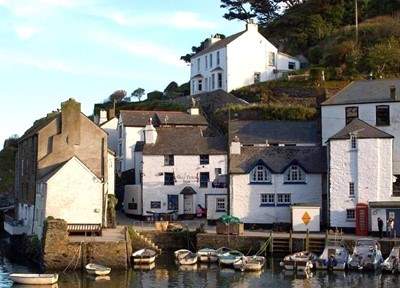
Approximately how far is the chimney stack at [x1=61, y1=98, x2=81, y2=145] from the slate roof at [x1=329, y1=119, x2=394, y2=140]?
1996cm

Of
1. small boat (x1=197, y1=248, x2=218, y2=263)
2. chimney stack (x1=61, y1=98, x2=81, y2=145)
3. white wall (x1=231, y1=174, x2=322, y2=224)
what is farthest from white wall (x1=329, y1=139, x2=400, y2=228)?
chimney stack (x1=61, y1=98, x2=81, y2=145)

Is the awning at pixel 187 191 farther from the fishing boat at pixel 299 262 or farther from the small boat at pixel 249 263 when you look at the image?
the fishing boat at pixel 299 262

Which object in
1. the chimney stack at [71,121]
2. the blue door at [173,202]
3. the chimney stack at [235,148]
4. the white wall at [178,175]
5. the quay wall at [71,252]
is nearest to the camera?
the quay wall at [71,252]

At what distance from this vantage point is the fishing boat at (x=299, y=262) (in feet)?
148

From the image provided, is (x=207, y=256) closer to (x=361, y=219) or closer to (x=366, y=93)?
(x=361, y=219)

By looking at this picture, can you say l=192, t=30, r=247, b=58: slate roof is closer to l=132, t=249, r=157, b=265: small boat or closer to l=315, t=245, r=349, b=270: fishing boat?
l=132, t=249, r=157, b=265: small boat

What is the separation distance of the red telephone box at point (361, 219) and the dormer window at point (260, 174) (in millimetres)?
8148

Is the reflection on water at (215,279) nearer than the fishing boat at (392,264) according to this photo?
Yes

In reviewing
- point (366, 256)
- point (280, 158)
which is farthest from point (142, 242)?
point (366, 256)

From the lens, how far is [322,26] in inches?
3767

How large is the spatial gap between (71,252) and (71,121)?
Result: 48.7ft

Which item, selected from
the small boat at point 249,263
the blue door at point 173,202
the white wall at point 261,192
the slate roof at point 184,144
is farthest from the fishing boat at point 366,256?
the blue door at point 173,202

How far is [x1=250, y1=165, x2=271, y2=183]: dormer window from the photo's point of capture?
58.9 meters

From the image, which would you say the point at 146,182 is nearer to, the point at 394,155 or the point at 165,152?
the point at 165,152
